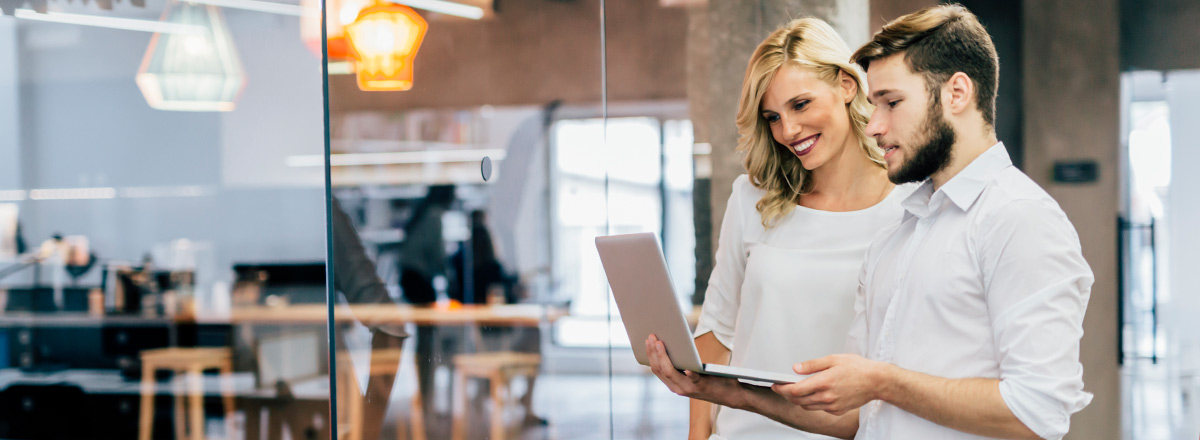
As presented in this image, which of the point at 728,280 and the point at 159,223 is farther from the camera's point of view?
the point at 159,223

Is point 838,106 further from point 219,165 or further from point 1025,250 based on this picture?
point 219,165

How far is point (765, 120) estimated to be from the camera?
172 cm

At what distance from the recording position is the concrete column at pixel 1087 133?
10.3ft

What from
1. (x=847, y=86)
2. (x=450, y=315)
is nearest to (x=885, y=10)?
(x=847, y=86)

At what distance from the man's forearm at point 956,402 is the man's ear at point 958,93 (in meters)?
0.37

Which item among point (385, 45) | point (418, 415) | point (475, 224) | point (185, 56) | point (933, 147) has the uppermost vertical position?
point (185, 56)

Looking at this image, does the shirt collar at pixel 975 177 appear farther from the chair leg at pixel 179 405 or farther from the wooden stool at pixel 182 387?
the chair leg at pixel 179 405

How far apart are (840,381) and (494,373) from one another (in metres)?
1.75

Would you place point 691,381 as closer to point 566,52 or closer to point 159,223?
point 566,52

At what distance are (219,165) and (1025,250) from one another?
1038 cm

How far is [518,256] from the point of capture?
2779mm

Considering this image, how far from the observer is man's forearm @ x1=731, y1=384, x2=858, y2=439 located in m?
1.47

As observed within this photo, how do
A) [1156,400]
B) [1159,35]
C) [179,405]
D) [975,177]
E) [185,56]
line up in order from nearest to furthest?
[975,177]
[1159,35]
[1156,400]
[179,405]
[185,56]

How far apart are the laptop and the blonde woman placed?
293mm
